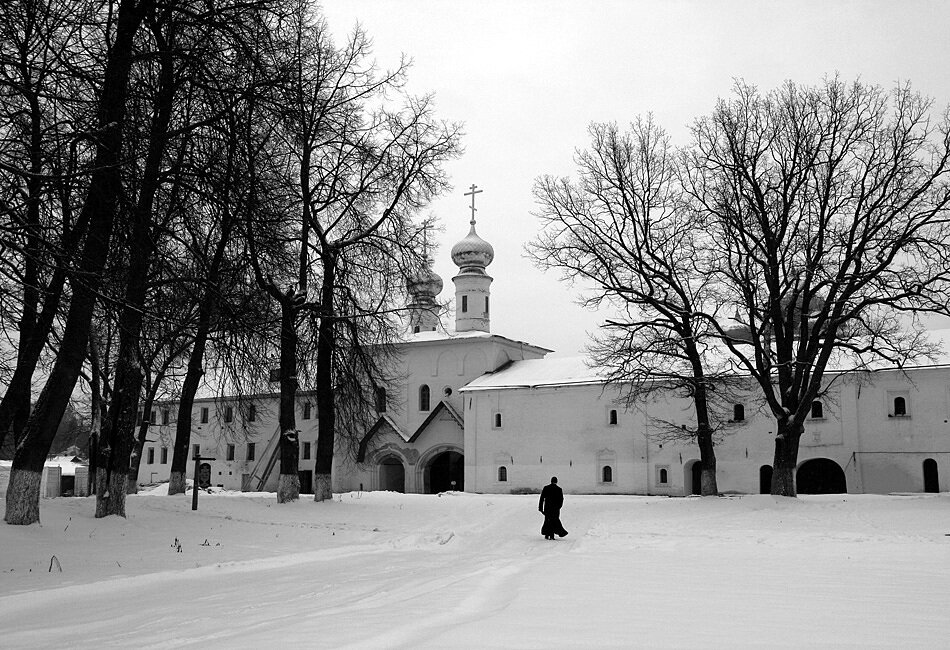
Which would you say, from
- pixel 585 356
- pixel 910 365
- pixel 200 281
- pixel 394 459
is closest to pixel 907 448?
pixel 910 365

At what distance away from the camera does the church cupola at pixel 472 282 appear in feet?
154

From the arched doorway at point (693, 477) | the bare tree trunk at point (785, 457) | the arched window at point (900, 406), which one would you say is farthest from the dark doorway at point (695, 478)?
the bare tree trunk at point (785, 457)

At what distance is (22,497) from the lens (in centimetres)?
1416

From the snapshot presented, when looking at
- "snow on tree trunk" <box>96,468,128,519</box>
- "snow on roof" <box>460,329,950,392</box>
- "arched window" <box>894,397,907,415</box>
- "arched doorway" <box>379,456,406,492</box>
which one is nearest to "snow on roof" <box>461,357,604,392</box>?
"snow on roof" <box>460,329,950,392</box>

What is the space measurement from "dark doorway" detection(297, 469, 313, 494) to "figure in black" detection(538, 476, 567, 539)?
28.6m

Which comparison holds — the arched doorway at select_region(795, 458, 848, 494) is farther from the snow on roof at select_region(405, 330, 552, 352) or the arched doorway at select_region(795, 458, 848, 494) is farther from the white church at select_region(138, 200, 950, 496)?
the snow on roof at select_region(405, 330, 552, 352)

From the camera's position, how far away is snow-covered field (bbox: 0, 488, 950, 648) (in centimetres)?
691

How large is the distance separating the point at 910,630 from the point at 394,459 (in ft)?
131

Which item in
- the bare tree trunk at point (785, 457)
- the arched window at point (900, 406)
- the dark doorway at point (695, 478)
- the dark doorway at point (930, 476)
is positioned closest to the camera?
the bare tree trunk at point (785, 457)

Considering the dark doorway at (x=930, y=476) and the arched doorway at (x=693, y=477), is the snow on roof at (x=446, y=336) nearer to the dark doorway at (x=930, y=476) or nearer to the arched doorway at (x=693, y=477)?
the arched doorway at (x=693, y=477)

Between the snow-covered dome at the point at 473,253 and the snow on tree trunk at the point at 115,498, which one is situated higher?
the snow-covered dome at the point at 473,253

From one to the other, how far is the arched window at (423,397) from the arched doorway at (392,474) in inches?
115

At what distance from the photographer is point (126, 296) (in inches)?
491

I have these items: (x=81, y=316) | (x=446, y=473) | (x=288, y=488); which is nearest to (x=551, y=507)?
(x=288, y=488)
